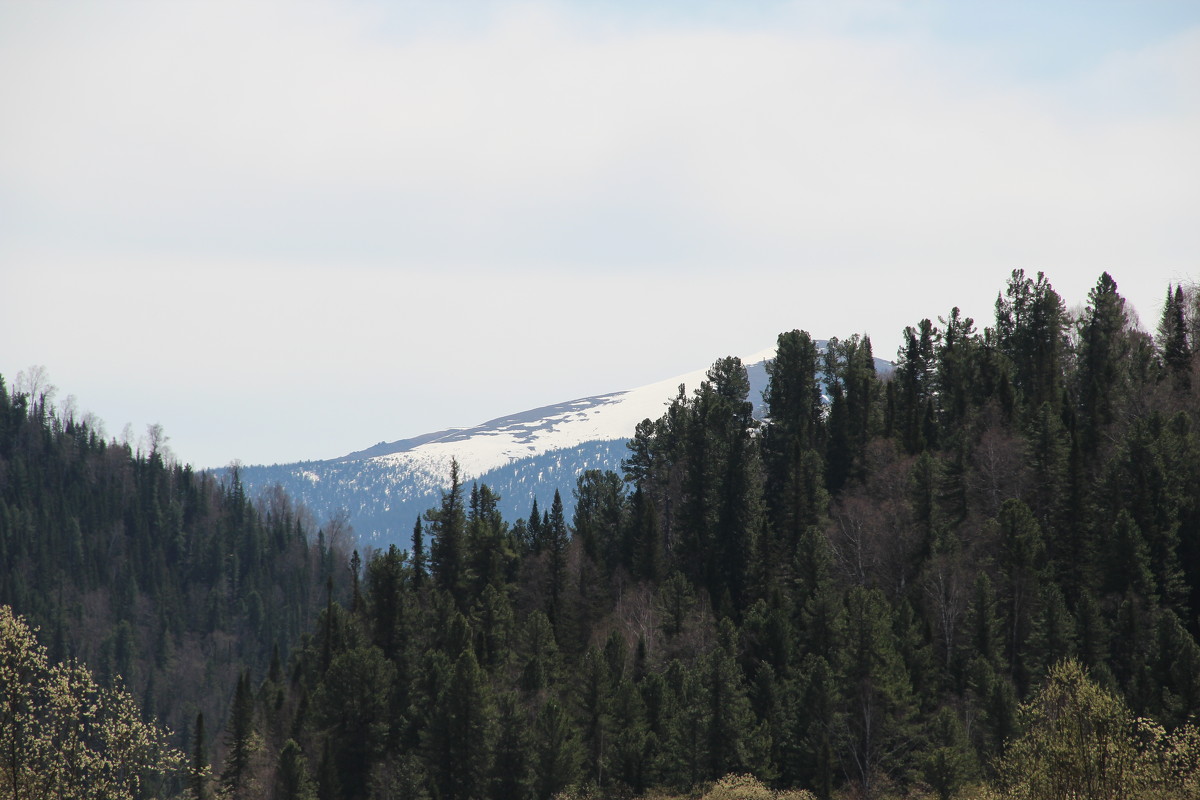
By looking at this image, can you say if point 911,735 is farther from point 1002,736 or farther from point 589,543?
point 589,543

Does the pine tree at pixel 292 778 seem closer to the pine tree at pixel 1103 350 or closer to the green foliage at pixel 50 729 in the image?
the green foliage at pixel 50 729

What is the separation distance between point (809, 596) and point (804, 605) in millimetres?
2546

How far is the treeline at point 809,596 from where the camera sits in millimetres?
82875

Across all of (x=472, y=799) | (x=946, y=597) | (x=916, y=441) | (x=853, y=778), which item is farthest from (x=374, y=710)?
(x=916, y=441)

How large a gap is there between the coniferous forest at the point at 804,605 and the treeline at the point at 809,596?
0.29m

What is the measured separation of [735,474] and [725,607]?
16645mm

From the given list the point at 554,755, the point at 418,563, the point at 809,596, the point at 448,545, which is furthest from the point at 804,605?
the point at 418,563

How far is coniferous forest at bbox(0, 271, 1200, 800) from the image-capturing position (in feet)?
268

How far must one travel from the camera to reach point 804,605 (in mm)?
97875

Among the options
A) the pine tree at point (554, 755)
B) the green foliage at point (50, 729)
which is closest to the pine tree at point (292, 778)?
the pine tree at point (554, 755)

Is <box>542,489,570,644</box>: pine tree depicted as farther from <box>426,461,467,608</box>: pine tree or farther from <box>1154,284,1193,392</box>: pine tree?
<box>1154,284,1193,392</box>: pine tree

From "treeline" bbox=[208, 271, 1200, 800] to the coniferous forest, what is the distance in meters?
0.29

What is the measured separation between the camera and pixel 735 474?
122000 mm

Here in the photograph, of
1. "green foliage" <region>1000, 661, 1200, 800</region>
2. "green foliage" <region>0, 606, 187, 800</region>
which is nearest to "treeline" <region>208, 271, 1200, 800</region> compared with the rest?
"green foliage" <region>1000, 661, 1200, 800</region>
